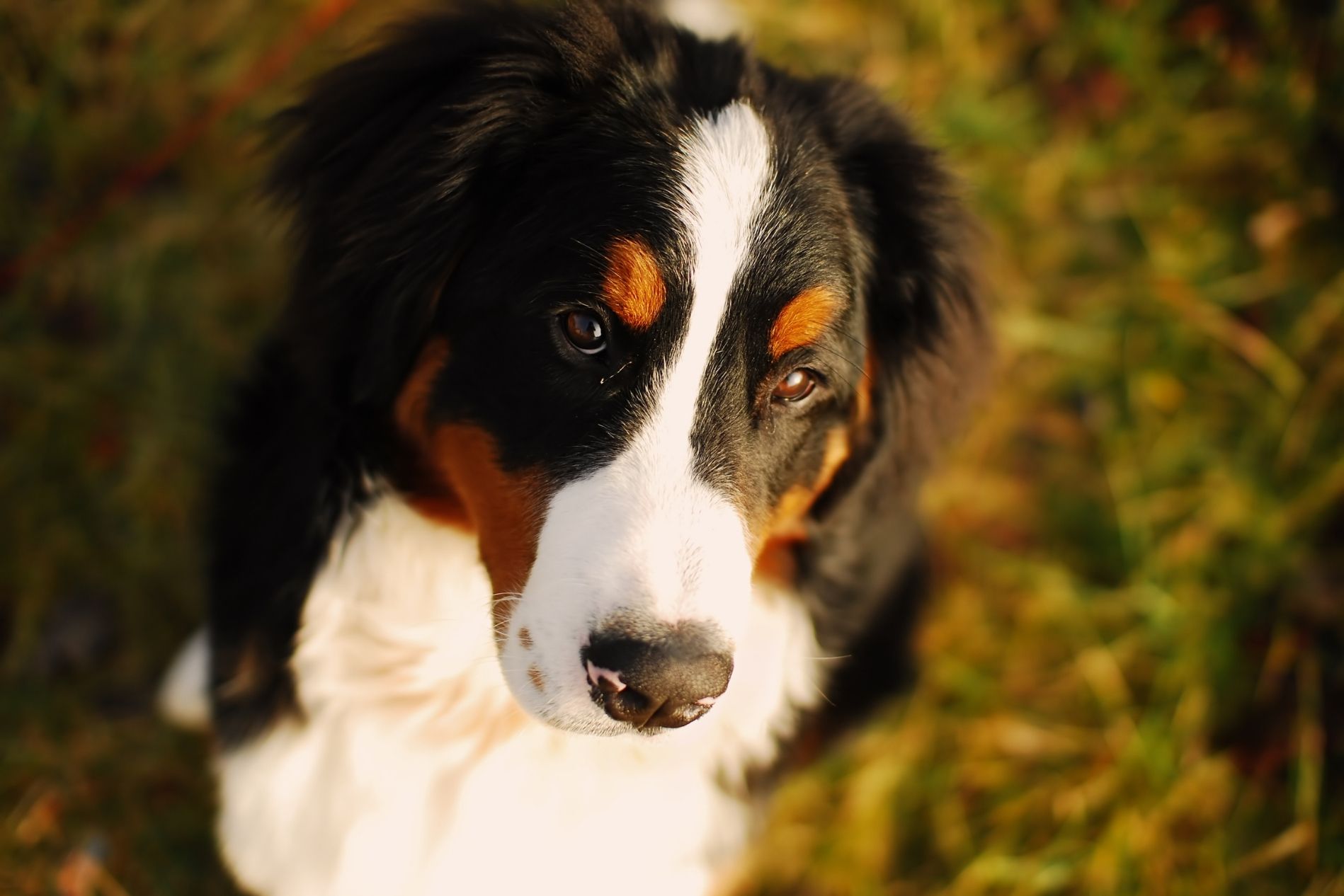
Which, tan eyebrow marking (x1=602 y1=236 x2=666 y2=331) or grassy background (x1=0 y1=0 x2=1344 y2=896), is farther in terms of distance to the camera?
grassy background (x1=0 y1=0 x2=1344 y2=896)

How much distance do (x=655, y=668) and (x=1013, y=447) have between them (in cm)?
259

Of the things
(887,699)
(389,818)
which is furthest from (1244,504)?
(389,818)

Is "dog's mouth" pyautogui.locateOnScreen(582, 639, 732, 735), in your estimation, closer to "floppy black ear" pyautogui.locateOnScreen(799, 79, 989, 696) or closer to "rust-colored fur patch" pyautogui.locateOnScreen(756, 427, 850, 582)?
"rust-colored fur patch" pyautogui.locateOnScreen(756, 427, 850, 582)

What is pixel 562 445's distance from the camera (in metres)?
1.72

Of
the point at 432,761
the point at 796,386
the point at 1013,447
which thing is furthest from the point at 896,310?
the point at 1013,447

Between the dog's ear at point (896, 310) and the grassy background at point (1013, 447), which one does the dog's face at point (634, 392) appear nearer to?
the dog's ear at point (896, 310)

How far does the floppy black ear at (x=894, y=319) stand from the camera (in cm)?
197

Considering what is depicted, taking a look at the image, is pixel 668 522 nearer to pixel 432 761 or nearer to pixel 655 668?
pixel 655 668

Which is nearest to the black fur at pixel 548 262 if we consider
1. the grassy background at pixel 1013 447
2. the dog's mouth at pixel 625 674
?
the dog's mouth at pixel 625 674

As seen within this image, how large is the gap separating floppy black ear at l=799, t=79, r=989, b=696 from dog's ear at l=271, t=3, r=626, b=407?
536mm

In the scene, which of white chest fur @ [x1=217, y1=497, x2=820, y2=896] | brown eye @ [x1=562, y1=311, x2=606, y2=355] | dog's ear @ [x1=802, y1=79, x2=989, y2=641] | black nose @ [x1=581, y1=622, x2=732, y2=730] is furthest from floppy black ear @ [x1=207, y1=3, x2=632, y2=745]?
black nose @ [x1=581, y1=622, x2=732, y2=730]

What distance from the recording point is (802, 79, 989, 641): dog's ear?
6.45ft

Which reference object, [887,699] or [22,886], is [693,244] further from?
[22,886]

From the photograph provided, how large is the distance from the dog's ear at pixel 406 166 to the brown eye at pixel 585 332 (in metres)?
0.25
